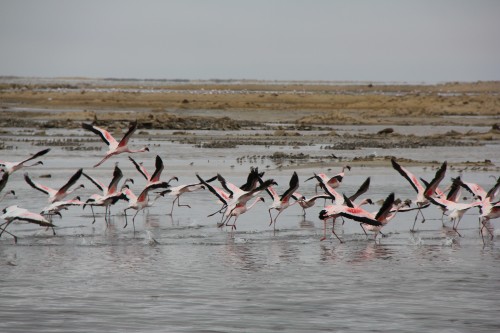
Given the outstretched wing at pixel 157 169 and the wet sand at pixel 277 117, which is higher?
the outstretched wing at pixel 157 169

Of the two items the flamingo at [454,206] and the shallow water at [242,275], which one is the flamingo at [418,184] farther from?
the shallow water at [242,275]

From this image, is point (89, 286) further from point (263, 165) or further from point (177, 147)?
point (177, 147)

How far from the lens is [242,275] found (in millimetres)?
12523

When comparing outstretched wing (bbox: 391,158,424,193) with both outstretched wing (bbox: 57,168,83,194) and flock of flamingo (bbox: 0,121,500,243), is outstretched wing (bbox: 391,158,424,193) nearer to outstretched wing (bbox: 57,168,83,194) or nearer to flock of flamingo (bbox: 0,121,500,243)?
flock of flamingo (bbox: 0,121,500,243)

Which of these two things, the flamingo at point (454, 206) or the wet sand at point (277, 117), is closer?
the flamingo at point (454, 206)

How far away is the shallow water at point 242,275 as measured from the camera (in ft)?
33.1

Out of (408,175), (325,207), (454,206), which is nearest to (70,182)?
(325,207)

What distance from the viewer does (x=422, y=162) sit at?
27.2m

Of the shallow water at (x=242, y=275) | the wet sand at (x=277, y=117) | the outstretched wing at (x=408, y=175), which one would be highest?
the outstretched wing at (x=408, y=175)

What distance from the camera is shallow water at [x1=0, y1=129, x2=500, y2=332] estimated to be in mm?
10078

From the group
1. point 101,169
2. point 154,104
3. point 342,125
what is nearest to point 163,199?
point 101,169

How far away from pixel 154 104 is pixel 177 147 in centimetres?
3261

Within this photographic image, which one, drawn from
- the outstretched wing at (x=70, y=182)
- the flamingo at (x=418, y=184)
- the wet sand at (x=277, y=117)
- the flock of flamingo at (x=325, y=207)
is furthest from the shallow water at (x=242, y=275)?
the wet sand at (x=277, y=117)

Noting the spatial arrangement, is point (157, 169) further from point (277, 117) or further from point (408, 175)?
point (277, 117)
